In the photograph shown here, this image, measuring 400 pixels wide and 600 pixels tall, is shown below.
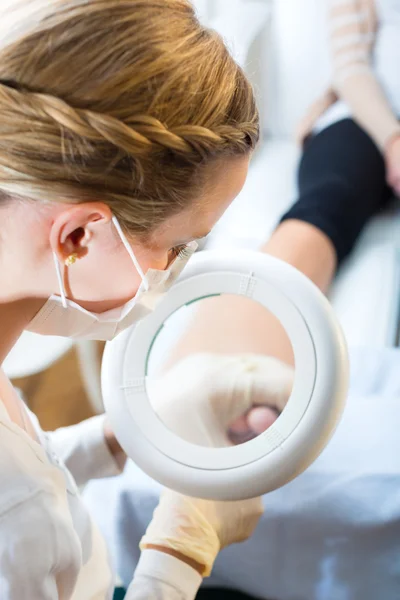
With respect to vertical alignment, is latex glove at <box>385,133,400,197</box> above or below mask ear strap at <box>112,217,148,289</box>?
below

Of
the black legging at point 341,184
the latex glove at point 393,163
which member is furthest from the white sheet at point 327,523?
the latex glove at point 393,163

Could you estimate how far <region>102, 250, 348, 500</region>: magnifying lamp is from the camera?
723mm

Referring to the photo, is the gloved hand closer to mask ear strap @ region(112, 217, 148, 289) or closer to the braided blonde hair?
mask ear strap @ region(112, 217, 148, 289)

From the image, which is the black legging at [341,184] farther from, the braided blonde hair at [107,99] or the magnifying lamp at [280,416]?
the braided blonde hair at [107,99]

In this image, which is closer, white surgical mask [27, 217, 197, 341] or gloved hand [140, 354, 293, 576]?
white surgical mask [27, 217, 197, 341]

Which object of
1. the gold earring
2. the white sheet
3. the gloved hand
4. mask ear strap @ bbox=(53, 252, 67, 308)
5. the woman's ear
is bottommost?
the white sheet

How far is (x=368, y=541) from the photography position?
0.86 meters

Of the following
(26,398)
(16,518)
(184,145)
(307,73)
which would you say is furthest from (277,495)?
(307,73)

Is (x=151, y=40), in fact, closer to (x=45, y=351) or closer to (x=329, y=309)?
(x=329, y=309)

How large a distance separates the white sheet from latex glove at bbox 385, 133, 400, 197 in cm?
59

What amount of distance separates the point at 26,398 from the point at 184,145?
142cm

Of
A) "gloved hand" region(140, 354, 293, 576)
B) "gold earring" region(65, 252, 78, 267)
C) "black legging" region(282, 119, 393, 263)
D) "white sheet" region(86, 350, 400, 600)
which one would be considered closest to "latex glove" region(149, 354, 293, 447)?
"gloved hand" region(140, 354, 293, 576)

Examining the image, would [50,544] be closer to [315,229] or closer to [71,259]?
[71,259]

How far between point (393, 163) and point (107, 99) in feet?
3.42
